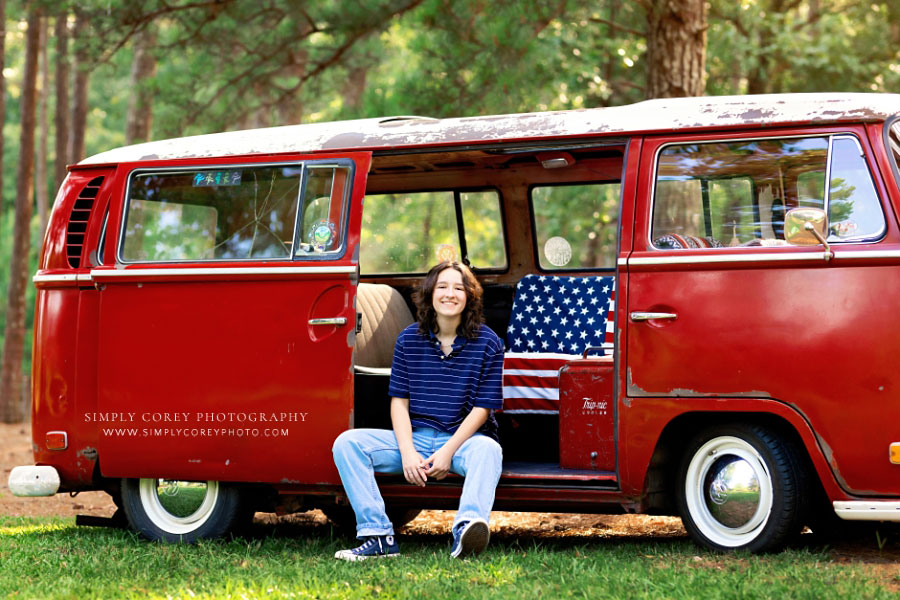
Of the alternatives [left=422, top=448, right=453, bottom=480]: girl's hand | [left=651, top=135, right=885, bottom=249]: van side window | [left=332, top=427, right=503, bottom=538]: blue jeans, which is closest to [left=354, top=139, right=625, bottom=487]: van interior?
[left=332, top=427, right=503, bottom=538]: blue jeans

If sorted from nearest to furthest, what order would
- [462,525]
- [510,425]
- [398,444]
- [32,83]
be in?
[462,525]
[398,444]
[510,425]
[32,83]

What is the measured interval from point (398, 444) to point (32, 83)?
50.3 ft

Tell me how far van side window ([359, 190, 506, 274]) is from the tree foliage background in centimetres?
330

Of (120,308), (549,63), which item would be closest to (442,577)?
(120,308)

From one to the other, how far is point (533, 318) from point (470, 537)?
2387mm

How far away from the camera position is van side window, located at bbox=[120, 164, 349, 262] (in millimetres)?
6820

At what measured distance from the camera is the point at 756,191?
5.99 m

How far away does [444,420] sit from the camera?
6.43 meters

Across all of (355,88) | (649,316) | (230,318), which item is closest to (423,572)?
(649,316)

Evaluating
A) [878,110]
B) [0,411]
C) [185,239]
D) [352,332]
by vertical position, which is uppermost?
[878,110]

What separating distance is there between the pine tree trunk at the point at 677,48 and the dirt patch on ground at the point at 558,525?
4.32 meters

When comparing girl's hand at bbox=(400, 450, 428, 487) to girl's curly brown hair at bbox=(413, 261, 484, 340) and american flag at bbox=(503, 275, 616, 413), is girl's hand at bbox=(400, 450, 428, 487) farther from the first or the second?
american flag at bbox=(503, 275, 616, 413)

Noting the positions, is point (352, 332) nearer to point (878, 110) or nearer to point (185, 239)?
point (185, 239)

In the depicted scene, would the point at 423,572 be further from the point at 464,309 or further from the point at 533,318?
the point at 533,318
